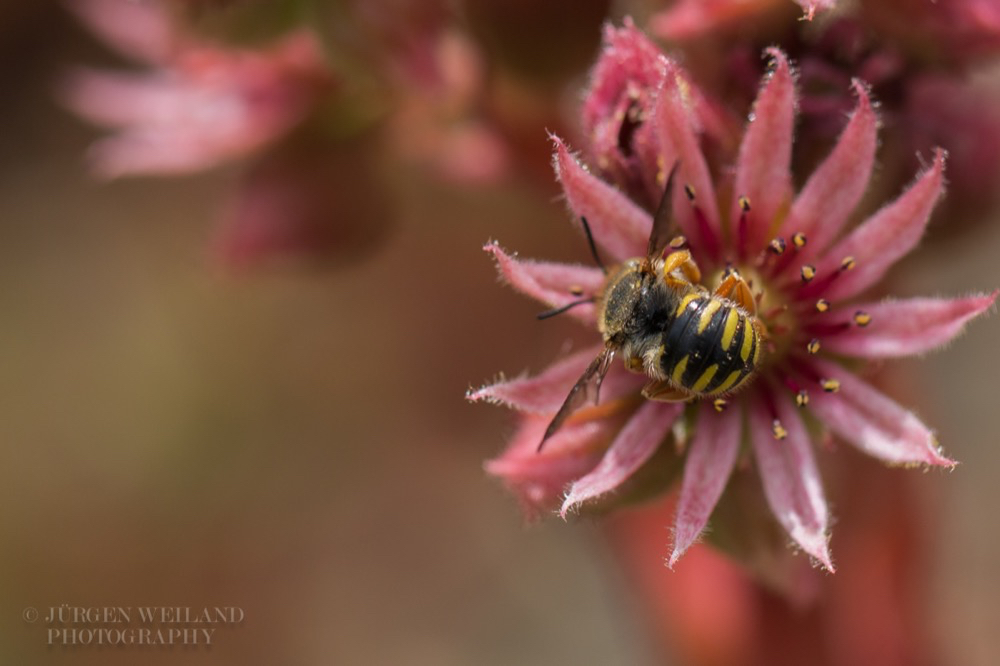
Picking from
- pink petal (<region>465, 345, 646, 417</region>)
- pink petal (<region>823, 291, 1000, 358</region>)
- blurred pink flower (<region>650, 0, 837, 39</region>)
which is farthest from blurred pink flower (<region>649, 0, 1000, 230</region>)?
pink petal (<region>465, 345, 646, 417</region>)

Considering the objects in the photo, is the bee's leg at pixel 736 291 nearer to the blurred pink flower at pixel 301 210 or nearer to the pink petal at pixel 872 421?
the pink petal at pixel 872 421

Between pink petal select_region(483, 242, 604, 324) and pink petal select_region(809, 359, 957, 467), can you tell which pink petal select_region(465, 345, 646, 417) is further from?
pink petal select_region(809, 359, 957, 467)

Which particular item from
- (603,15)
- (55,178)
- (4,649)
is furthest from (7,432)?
(603,15)

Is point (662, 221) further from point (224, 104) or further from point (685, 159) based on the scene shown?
point (224, 104)

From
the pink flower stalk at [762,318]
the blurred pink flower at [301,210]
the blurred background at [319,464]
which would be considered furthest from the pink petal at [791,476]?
the blurred background at [319,464]

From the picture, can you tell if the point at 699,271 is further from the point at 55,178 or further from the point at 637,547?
the point at 55,178

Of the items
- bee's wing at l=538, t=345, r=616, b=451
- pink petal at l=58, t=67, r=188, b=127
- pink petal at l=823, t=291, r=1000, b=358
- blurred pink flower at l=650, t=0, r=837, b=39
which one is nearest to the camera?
bee's wing at l=538, t=345, r=616, b=451
